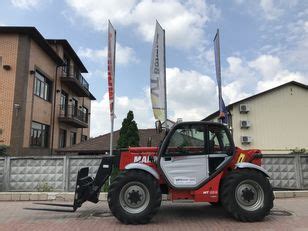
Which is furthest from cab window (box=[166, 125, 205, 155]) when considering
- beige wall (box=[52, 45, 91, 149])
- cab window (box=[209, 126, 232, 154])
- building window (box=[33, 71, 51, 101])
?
beige wall (box=[52, 45, 91, 149])

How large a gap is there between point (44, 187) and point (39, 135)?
15787 mm

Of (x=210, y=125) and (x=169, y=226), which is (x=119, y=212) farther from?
(x=210, y=125)

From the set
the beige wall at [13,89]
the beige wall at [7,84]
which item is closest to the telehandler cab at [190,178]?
the beige wall at [7,84]

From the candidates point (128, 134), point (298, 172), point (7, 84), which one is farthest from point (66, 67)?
point (298, 172)

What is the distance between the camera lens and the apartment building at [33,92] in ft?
80.8

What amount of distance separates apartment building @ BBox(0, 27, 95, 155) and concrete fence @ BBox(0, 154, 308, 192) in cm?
1000

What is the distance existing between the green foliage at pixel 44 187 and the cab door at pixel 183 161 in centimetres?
690

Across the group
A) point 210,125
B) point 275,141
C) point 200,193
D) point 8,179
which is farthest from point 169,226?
point 275,141

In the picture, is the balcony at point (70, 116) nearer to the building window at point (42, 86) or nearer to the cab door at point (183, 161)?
the building window at point (42, 86)

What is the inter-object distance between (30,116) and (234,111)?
14.5 metres

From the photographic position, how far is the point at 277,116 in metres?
28.0

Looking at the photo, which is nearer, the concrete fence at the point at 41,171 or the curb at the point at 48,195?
the curb at the point at 48,195

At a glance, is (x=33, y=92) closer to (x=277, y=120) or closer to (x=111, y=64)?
(x=111, y=64)

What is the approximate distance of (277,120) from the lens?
2792 cm
